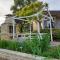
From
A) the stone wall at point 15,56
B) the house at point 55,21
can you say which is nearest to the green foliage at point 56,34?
the house at point 55,21

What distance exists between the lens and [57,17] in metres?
29.7

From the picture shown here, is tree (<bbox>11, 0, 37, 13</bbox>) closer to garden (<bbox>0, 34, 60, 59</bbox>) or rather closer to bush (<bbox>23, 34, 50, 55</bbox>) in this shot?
garden (<bbox>0, 34, 60, 59</bbox>)

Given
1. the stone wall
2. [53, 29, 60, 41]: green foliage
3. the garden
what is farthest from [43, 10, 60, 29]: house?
the stone wall

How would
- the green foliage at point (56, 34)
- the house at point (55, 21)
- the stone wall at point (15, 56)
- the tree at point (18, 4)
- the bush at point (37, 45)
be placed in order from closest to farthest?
the stone wall at point (15, 56) < the bush at point (37, 45) < the green foliage at point (56, 34) < the house at point (55, 21) < the tree at point (18, 4)

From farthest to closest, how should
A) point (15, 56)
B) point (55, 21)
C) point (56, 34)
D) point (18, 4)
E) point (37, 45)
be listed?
point (18, 4), point (55, 21), point (56, 34), point (37, 45), point (15, 56)

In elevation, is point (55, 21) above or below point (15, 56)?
above

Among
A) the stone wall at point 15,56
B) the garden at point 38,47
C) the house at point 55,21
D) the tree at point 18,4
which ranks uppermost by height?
the tree at point 18,4

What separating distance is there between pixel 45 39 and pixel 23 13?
1524cm

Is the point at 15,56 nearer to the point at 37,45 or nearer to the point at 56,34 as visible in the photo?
the point at 37,45

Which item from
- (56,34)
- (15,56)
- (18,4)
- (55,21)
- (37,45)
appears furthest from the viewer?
(18,4)

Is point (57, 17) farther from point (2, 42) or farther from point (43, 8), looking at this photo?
point (2, 42)

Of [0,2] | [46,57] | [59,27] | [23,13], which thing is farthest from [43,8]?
[46,57]

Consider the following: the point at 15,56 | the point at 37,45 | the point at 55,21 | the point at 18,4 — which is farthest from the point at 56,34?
the point at 15,56

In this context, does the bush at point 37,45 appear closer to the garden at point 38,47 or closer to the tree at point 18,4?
the garden at point 38,47
